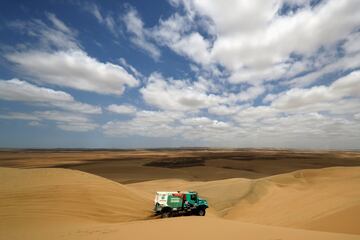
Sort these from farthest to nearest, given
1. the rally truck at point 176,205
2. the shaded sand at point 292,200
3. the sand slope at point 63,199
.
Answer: the rally truck at point 176,205
the sand slope at point 63,199
the shaded sand at point 292,200

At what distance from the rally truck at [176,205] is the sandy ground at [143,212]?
0.98 metres

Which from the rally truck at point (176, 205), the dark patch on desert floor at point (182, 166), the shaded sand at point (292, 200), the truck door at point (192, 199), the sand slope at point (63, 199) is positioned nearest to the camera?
the shaded sand at point (292, 200)

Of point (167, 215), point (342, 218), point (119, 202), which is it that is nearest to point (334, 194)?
point (342, 218)

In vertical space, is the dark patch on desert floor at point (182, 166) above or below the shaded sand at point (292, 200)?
above

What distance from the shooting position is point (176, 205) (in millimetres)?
18125

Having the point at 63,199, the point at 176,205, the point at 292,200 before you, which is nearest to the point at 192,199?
the point at 176,205

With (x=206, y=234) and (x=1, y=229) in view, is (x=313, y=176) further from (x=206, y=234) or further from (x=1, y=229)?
(x=1, y=229)

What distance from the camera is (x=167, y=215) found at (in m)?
17.7

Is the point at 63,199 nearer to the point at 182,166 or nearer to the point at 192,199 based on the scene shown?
the point at 192,199

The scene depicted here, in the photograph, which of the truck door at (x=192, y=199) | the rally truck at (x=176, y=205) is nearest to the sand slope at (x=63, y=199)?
the rally truck at (x=176, y=205)

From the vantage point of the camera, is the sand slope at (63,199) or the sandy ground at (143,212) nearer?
the sandy ground at (143,212)

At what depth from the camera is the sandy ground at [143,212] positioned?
10.4 m

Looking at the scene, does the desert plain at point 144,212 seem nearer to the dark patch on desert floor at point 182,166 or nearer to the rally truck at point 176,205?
the rally truck at point 176,205

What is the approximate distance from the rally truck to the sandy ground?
3.22ft
